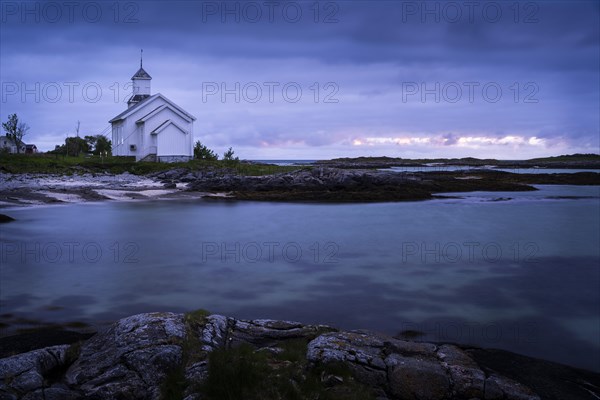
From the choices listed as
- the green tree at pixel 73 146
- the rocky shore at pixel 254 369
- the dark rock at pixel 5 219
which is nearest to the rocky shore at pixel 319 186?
the dark rock at pixel 5 219

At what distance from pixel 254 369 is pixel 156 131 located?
42.8 meters

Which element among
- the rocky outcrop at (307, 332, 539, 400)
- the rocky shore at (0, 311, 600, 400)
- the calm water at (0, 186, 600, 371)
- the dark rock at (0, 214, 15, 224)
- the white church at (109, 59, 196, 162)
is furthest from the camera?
the white church at (109, 59, 196, 162)

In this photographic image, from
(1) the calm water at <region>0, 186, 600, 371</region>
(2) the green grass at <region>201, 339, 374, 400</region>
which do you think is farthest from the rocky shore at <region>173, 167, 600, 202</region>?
(2) the green grass at <region>201, 339, 374, 400</region>

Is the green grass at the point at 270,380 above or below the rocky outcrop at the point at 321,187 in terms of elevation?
below

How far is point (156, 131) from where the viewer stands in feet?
146

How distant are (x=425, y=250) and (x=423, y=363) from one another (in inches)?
408

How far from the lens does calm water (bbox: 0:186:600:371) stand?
25.8 ft

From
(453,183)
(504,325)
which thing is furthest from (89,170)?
(504,325)

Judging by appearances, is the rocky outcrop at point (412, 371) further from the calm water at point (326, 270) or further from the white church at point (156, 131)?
the white church at point (156, 131)

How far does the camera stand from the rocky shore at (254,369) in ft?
13.9

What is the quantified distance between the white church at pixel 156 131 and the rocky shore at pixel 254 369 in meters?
41.4

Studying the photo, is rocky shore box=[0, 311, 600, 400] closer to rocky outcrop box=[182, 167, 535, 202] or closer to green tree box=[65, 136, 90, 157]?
rocky outcrop box=[182, 167, 535, 202]

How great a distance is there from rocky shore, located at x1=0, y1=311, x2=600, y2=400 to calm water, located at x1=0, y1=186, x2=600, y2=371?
1.85 m

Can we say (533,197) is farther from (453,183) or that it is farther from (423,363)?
(423,363)
